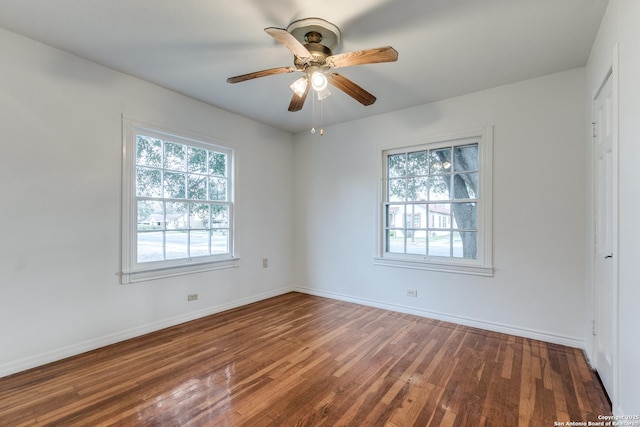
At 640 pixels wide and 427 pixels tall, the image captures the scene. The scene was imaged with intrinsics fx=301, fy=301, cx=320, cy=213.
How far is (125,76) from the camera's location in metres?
3.01

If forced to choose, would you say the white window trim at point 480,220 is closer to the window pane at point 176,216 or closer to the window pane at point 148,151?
the window pane at point 176,216

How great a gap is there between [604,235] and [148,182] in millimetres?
4120

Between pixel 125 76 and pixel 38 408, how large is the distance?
9.31ft

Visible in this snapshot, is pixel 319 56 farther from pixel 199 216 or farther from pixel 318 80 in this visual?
pixel 199 216

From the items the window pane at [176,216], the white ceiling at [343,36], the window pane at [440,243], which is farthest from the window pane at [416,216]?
the window pane at [176,216]

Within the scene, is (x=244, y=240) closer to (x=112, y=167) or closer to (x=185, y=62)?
(x=112, y=167)

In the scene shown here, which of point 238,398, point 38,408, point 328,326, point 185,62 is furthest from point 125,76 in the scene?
point 328,326

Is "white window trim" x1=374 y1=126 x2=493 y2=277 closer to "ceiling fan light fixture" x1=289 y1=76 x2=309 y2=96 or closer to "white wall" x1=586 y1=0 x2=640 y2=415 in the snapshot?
"white wall" x1=586 y1=0 x2=640 y2=415

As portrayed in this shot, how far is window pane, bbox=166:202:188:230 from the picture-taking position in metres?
3.43

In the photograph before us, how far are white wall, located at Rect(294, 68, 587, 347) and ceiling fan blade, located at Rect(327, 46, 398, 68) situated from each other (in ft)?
5.31

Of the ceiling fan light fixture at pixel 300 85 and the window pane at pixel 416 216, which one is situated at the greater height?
the ceiling fan light fixture at pixel 300 85

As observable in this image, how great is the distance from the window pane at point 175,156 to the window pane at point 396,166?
2.62m

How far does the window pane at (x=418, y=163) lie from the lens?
12.5 ft

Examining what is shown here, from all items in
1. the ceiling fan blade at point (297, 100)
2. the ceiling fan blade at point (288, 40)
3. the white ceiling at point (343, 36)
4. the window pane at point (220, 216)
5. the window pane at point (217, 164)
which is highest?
Result: the white ceiling at point (343, 36)
